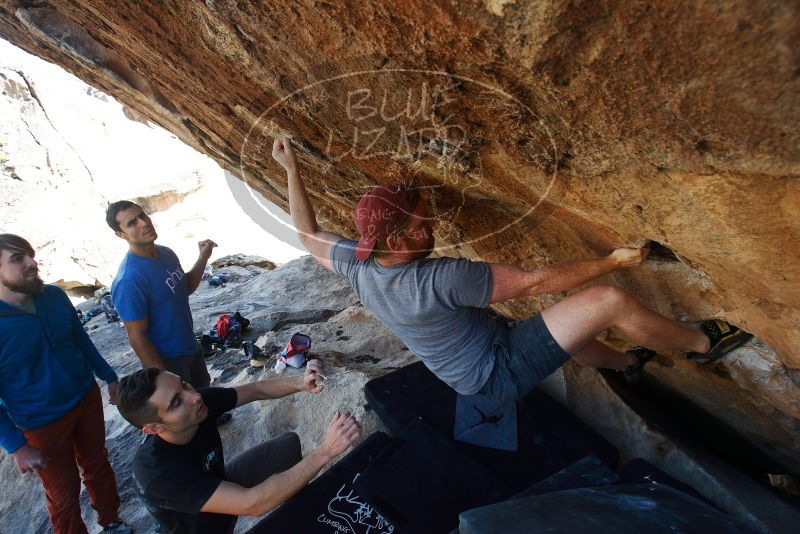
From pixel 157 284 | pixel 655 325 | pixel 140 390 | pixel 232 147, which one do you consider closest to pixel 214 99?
pixel 232 147

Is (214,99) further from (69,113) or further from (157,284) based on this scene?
(69,113)

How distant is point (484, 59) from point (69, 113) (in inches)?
881

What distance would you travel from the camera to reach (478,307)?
1969 mm

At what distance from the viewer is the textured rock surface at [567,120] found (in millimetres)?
1024

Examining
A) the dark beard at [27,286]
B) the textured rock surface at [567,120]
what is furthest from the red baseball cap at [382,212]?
the dark beard at [27,286]

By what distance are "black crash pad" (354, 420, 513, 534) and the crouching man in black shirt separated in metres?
0.42

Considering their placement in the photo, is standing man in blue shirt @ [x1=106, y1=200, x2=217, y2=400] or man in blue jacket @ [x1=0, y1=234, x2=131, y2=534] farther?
standing man in blue shirt @ [x1=106, y1=200, x2=217, y2=400]

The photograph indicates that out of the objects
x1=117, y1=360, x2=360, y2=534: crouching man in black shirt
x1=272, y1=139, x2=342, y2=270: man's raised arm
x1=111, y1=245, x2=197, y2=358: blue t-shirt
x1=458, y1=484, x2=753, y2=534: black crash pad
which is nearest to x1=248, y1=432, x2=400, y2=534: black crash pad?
x1=117, y1=360, x2=360, y2=534: crouching man in black shirt

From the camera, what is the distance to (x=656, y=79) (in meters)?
1.09

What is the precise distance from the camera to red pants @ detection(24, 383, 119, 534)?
2.47 meters

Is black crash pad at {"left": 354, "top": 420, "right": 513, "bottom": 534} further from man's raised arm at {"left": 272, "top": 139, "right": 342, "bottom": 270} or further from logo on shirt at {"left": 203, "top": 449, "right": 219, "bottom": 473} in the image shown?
man's raised arm at {"left": 272, "top": 139, "right": 342, "bottom": 270}

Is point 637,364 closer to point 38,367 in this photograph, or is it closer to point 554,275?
point 554,275

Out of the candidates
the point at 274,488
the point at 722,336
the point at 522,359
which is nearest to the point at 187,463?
the point at 274,488

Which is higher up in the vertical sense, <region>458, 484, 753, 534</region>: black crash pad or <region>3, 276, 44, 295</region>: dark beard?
<region>3, 276, 44, 295</region>: dark beard
